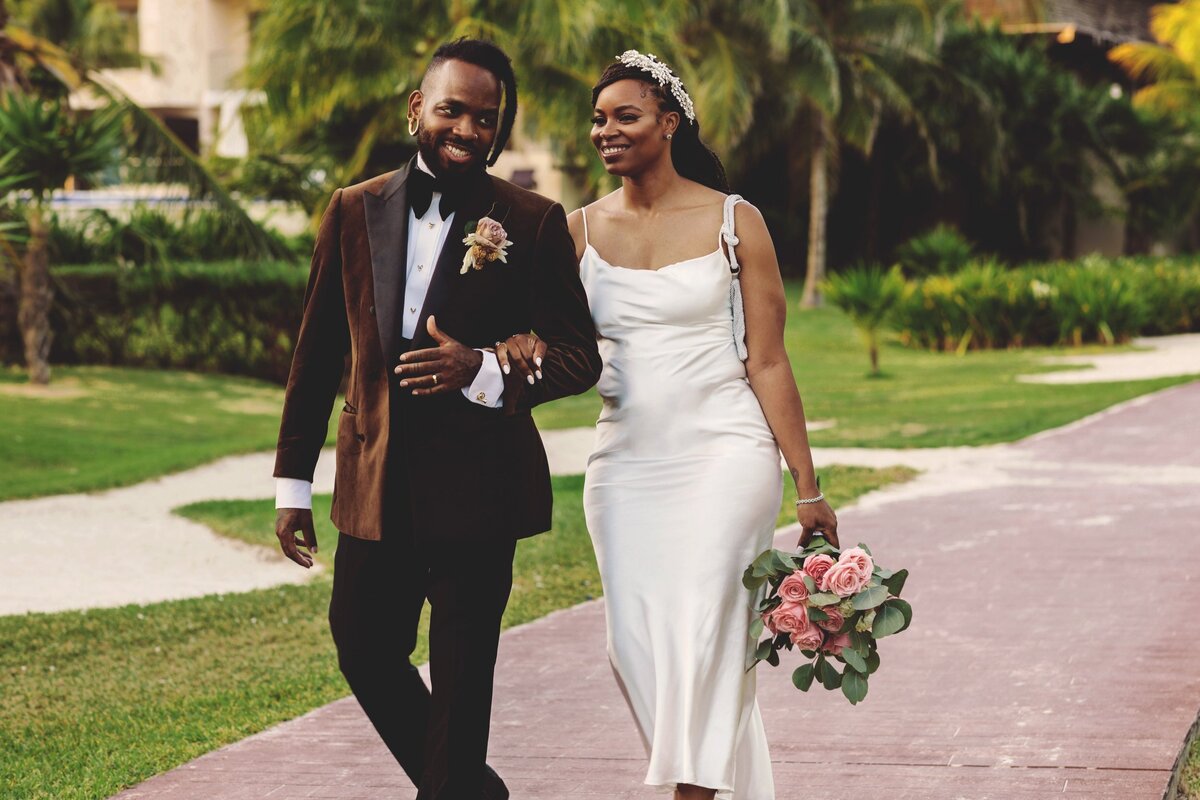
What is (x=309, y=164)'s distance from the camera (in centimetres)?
2516

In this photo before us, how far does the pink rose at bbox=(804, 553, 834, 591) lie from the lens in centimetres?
402

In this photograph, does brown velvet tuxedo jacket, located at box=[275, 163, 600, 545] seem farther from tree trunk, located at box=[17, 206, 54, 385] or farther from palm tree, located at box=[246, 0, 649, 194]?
tree trunk, located at box=[17, 206, 54, 385]

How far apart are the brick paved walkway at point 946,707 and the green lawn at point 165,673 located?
1.01 ft

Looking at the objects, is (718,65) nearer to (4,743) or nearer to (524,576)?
(524,576)

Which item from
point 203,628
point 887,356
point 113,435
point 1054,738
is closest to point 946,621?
point 1054,738

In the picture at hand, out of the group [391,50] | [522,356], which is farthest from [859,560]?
[391,50]

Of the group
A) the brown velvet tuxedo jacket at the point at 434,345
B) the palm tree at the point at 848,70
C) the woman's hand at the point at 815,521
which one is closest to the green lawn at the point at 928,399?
the palm tree at the point at 848,70

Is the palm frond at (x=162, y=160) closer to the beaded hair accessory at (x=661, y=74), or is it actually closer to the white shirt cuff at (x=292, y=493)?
the beaded hair accessory at (x=661, y=74)

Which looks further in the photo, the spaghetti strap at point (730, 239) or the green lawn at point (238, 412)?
the green lawn at point (238, 412)

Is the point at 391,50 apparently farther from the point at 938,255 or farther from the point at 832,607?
the point at 832,607

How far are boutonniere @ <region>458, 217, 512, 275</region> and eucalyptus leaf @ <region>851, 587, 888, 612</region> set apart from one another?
1104 mm

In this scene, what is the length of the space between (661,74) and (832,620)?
136cm

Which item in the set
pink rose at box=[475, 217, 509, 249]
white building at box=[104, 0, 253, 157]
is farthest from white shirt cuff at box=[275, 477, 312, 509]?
white building at box=[104, 0, 253, 157]

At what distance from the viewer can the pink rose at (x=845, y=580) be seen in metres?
3.96
